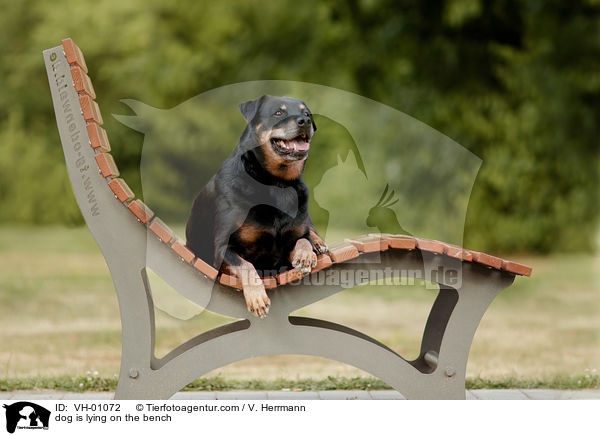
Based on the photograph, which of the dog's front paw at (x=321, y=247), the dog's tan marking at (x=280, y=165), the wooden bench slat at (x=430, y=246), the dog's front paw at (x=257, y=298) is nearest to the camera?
the dog's front paw at (x=257, y=298)

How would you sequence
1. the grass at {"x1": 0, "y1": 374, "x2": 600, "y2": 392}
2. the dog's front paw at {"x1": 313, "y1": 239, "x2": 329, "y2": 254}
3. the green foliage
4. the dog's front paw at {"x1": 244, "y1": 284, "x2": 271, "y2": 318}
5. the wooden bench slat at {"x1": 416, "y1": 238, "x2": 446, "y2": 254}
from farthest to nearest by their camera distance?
the green foliage
the grass at {"x1": 0, "y1": 374, "x2": 600, "y2": 392}
the dog's front paw at {"x1": 313, "y1": 239, "x2": 329, "y2": 254}
the wooden bench slat at {"x1": 416, "y1": 238, "x2": 446, "y2": 254}
the dog's front paw at {"x1": 244, "y1": 284, "x2": 271, "y2": 318}

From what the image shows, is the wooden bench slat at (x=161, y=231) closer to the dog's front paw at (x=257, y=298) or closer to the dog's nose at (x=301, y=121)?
the dog's front paw at (x=257, y=298)

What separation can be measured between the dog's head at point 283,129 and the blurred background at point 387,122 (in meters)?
2.66

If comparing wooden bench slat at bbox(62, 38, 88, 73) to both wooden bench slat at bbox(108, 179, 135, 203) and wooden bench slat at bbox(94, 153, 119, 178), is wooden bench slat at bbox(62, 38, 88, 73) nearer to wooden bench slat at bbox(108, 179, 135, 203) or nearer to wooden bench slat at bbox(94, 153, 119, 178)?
wooden bench slat at bbox(94, 153, 119, 178)

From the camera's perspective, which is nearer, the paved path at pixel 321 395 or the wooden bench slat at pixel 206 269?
the wooden bench slat at pixel 206 269

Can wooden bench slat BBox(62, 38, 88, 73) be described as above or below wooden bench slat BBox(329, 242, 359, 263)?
above

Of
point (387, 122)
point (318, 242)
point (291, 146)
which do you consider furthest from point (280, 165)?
point (387, 122)

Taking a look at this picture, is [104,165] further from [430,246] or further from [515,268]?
[515,268]

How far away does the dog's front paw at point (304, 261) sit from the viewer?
3420 millimetres

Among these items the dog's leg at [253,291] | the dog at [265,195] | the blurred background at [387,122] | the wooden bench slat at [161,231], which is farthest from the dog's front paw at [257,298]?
the blurred background at [387,122]
